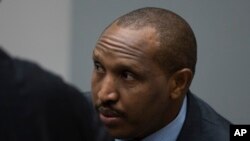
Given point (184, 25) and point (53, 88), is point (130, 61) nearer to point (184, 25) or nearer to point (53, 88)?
point (184, 25)

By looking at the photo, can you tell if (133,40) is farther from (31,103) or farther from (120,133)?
(31,103)

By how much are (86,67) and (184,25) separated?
0.81 m

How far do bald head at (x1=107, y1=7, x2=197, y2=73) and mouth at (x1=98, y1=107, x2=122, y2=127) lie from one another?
0.53ft

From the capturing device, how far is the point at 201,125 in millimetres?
1605

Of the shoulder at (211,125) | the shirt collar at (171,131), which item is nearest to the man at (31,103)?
the shirt collar at (171,131)

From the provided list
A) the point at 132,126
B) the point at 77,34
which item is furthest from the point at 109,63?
the point at 77,34

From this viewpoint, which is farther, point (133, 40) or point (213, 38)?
point (213, 38)

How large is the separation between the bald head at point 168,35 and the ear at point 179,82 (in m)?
0.01

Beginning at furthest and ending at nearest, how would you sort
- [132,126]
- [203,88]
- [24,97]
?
[203,88] → [132,126] → [24,97]

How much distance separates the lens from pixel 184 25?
157 cm

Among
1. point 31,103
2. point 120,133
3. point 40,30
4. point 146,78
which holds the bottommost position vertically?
point 40,30

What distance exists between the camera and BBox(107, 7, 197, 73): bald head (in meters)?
1.52

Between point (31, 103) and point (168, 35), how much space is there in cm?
66

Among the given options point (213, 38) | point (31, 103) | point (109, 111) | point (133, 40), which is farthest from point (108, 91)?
point (213, 38)
